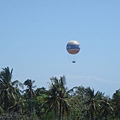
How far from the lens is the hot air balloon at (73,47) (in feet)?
195

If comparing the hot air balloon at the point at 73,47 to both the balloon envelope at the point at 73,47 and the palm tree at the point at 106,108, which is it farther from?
the palm tree at the point at 106,108

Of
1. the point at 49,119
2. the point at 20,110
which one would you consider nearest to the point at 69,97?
the point at 49,119

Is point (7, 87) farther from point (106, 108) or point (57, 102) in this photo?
point (106, 108)

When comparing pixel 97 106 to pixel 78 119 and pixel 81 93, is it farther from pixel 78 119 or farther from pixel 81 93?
pixel 81 93

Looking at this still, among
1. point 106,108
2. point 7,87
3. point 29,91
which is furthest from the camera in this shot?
point 29,91

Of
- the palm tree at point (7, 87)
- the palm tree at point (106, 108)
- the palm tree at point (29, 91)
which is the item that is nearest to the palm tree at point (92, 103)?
the palm tree at point (106, 108)

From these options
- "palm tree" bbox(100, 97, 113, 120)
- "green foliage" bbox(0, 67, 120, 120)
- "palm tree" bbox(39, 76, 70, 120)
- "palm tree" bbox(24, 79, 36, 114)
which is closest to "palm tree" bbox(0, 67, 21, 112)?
"green foliage" bbox(0, 67, 120, 120)

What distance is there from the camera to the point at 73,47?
195ft

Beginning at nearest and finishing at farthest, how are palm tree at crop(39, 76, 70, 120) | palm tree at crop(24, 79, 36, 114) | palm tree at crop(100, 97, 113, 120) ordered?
palm tree at crop(39, 76, 70, 120)
palm tree at crop(100, 97, 113, 120)
palm tree at crop(24, 79, 36, 114)

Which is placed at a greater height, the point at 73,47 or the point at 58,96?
the point at 73,47

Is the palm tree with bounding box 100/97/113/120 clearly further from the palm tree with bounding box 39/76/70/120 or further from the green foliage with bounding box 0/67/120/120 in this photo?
the palm tree with bounding box 39/76/70/120

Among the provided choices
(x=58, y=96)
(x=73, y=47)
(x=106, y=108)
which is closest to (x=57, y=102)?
(x=58, y=96)

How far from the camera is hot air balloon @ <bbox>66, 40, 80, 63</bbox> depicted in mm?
59469

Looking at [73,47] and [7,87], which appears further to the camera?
[7,87]
